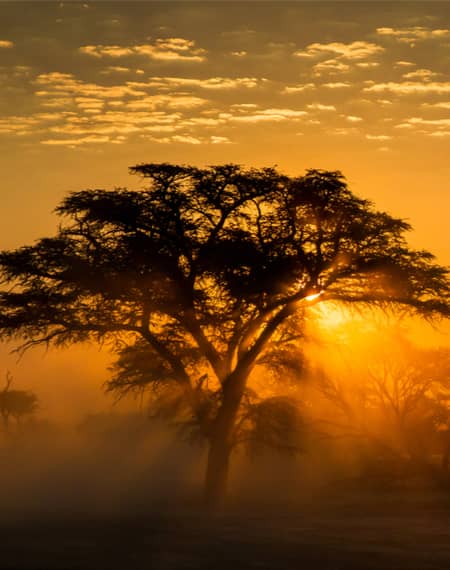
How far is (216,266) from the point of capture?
1164 inches

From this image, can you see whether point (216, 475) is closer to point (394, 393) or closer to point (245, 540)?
point (245, 540)

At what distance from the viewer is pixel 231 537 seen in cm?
2478

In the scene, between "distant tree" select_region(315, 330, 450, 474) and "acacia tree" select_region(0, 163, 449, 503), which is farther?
"distant tree" select_region(315, 330, 450, 474)

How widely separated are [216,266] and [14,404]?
212 ft

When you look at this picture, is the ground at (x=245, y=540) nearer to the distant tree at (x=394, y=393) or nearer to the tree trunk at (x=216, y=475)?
the tree trunk at (x=216, y=475)

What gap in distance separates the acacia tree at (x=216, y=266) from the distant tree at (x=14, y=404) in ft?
196

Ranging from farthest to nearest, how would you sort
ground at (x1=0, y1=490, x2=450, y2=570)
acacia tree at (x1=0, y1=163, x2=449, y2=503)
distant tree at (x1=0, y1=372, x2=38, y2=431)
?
1. distant tree at (x1=0, y1=372, x2=38, y2=431)
2. acacia tree at (x1=0, y1=163, x2=449, y2=503)
3. ground at (x1=0, y1=490, x2=450, y2=570)

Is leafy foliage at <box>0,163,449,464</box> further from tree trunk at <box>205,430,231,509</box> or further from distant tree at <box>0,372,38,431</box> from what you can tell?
distant tree at <box>0,372,38,431</box>

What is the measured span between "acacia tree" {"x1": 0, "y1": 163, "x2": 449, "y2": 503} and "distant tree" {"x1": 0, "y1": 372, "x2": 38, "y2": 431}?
2347 inches

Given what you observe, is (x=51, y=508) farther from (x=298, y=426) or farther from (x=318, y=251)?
(x=318, y=251)

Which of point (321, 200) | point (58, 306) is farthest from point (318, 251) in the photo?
point (58, 306)

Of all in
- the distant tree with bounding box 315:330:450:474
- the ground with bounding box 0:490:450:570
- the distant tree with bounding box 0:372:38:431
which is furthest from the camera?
the distant tree with bounding box 0:372:38:431

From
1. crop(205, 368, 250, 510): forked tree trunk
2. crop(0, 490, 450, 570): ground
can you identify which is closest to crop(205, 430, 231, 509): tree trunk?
crop(205, 368, 250, 510): forked tree trunk

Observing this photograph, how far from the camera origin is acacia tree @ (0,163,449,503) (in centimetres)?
2944
